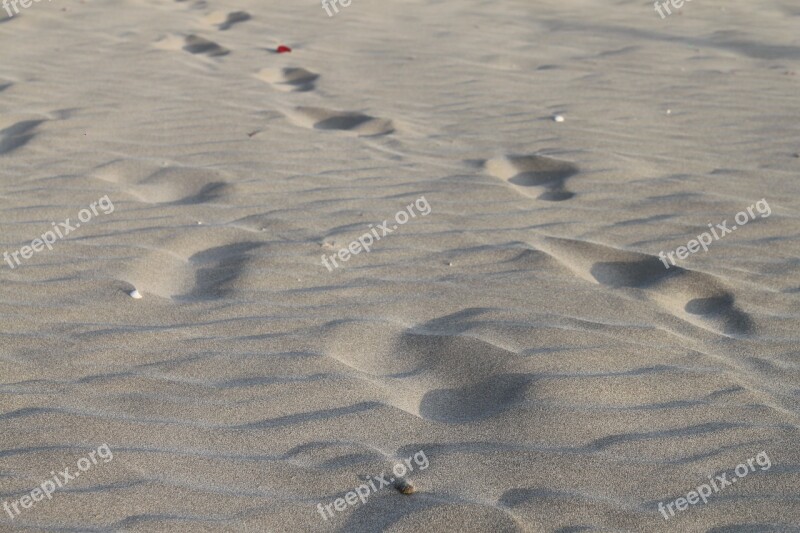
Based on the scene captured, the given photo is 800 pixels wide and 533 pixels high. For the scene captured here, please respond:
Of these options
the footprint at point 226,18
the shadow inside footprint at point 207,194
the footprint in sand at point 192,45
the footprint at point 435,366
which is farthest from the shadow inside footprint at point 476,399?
the footprint at point 226,18

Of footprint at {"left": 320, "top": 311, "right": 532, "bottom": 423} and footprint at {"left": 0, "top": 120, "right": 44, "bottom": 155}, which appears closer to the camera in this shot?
footprint at {"left": 320, "top": 311, "right": 532, "bottom": 423}

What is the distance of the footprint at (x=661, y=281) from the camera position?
2.84 metres

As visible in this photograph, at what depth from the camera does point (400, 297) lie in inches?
116

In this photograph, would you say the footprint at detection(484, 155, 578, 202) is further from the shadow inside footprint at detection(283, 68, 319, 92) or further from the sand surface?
the shadow inside footprint at detection(283, 68, 319, 92)

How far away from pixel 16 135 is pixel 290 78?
1900 millimetres

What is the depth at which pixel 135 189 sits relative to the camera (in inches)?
154

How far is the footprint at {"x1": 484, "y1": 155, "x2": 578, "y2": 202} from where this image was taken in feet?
13.1

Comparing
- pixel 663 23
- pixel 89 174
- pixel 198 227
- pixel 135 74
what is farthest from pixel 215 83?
pixel 663 23

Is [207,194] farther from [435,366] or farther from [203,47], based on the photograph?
[203,47]

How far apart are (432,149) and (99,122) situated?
187 centimetres

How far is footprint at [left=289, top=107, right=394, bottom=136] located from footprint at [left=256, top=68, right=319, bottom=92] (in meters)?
0.57

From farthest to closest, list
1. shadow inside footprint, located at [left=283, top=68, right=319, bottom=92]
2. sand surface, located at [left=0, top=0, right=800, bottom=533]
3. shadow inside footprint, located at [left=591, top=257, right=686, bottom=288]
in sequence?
1. shadow inside footprint, located at [left=283, top=68, right=319, bottom=92]
2. shadow inside footprint, located at [left=591, top=257, right=686, bottom=288]
3. sand surface, located at [left=0, top=0, right=800, bottom=533]

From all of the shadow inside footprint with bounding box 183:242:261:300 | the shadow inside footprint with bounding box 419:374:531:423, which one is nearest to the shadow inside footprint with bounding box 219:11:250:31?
the shadow inside footprint with bounding box 183:242:261:300

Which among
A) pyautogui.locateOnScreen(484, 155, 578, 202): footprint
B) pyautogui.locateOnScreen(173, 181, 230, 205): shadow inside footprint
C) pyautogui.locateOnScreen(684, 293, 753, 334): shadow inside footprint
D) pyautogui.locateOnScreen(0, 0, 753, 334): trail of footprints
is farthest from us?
pyautogui.locateOnScreen(484, 155, 578, 202): footprint
